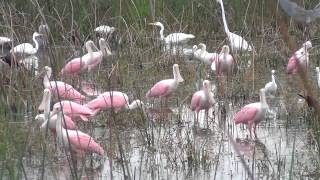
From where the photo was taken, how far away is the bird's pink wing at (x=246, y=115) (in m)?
5.29

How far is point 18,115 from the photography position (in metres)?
5.35

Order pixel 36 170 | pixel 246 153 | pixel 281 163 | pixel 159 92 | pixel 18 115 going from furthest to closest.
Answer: pixel 159 92, pixel 18 115, pixel 246 153, pixel 36 170, pixel 281 163

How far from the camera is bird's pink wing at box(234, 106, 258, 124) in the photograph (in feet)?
17.4

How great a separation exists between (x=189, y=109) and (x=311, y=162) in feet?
6.67

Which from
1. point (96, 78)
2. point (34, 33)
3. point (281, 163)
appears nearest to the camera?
point (281, 163)

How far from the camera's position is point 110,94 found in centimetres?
425

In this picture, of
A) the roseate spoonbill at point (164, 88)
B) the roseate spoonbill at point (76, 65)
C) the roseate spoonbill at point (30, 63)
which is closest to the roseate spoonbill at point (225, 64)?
the roseate spoonbill at point (164, 88)

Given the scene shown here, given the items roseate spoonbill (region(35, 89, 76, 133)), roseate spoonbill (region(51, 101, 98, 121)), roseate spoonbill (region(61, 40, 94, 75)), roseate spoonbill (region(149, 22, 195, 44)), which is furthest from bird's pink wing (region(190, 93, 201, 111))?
roseate spoonbill (region(149, 22, 195, 44))

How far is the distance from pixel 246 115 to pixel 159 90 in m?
1.16

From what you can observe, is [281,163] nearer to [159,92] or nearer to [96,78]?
[159,92]

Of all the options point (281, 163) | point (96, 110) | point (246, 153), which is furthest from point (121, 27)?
point (281, 163)

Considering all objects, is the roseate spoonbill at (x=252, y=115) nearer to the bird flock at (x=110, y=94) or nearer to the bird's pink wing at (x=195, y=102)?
the bird flock at (x=110, y=94)

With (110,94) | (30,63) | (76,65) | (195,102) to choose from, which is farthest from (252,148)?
(30,63)

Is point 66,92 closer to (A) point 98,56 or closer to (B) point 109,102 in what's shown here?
(B) point 109,102
